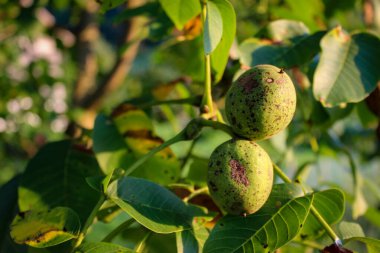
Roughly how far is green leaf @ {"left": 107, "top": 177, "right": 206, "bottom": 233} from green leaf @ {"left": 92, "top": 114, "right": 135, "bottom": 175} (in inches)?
8.4

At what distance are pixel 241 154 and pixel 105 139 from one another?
431mm

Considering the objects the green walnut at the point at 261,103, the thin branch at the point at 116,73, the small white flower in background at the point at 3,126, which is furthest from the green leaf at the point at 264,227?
the small white flower in background at the point at 3,126

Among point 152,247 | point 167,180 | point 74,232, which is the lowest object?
point 152,247

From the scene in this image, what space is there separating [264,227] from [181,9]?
1.62ft

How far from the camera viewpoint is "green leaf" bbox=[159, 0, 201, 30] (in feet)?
3.57

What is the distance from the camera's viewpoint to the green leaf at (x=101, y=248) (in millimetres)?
822

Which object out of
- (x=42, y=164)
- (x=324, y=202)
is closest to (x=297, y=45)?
(x=324, y=202)

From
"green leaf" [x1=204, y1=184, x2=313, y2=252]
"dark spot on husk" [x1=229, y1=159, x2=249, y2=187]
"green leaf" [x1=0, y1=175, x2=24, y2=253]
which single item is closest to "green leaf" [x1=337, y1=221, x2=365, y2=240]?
"green leaf" [x1=204, y1=184, x2=313, y2=252]

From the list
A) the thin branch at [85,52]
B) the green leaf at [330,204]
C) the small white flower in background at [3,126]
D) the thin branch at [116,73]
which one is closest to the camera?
the green leaf at [330,204]

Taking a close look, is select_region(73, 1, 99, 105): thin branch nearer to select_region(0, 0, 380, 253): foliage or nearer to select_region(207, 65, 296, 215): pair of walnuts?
select_region(0, 0, 380, 253): foliage

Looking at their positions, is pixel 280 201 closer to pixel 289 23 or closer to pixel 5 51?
pixel 289 23

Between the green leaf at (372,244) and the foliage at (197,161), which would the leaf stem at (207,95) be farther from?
the green leaf at (372,244)

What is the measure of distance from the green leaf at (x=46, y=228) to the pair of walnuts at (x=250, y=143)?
0.79ft

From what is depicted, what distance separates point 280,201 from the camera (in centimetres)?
89
